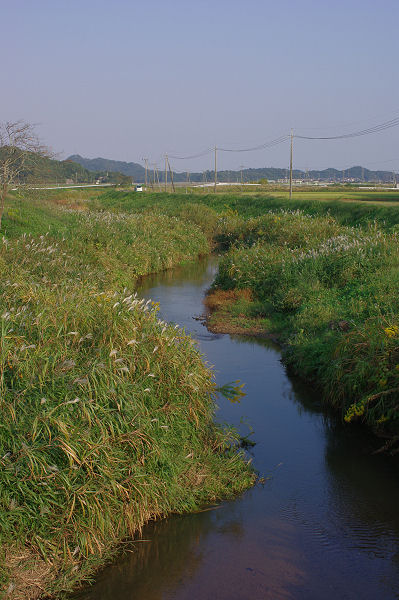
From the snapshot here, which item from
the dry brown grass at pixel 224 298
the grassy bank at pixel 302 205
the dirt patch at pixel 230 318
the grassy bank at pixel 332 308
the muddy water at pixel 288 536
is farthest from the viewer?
the grassy bank at pixel 302 205

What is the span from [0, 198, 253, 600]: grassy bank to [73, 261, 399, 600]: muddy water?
0.29 metres

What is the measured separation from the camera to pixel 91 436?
18.4ft

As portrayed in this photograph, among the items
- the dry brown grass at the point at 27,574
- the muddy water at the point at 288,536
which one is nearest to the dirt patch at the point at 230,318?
the muddy water at the point at 288,536

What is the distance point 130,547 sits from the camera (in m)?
5.88

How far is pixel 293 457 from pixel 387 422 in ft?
4.85

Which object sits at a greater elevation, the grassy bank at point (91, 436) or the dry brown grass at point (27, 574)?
the grassy bank at point (91, 436)

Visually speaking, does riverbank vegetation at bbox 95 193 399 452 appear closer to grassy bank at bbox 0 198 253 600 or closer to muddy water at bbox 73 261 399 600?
muddy water at bbox 73 261 399 600

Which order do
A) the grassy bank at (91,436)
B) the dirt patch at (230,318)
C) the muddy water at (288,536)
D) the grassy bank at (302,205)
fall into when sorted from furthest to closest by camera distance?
the grassy bank at (302,205), the dirt patch at (230,318), the muddy water at (288,536), the grassy bank at (91,436)

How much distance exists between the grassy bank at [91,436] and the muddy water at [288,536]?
0.29 metres

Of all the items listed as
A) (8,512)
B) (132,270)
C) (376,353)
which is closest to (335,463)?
(376,353)

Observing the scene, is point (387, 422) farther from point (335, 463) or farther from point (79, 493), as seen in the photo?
point (79, 493)

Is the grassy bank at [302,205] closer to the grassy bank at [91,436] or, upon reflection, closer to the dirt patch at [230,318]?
the dirt patch at [230,318]

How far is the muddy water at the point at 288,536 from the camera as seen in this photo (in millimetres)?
5461

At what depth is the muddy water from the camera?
5461mm
